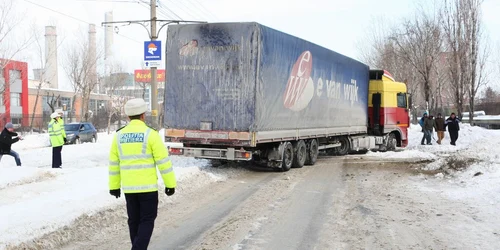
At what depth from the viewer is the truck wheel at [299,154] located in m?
14.3

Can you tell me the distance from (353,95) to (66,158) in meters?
11.4

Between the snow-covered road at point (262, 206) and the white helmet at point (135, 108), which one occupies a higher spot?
the white helmet at point (135, 108)

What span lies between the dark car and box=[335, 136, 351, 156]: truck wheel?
1601cm

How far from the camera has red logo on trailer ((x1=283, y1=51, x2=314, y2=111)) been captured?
43.2ft

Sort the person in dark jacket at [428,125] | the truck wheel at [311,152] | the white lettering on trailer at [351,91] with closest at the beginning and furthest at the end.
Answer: the truck wheel at [311,152]
the white lettering on trailer at [351,91]
the person in dark jacket at [428,125]

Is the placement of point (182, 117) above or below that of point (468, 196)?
above

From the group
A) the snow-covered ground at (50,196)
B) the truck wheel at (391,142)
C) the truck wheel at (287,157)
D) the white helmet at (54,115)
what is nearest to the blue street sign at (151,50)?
the snow-covered ground at (50,196)

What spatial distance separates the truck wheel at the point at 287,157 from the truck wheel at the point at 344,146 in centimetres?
545

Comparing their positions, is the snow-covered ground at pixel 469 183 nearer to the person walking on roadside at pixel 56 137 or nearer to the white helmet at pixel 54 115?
the person walking on roadside at pixel 56 137

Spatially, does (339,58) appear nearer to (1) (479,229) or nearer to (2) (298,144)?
(2) (298,144)

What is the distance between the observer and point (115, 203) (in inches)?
311

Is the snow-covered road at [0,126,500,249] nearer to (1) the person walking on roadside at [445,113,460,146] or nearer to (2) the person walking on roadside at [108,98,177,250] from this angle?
(2) the person walking on roadside at [108,98,177,250]

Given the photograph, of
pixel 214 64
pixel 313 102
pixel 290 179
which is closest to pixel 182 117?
pixel 214 64

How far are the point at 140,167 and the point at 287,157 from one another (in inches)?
363
